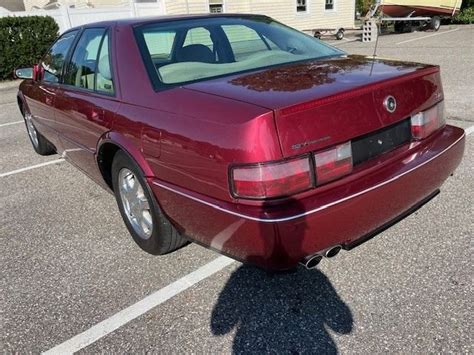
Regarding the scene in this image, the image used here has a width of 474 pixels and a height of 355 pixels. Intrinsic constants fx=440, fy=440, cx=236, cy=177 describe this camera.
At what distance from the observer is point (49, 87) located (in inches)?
169

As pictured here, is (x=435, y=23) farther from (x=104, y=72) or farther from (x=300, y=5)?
(x=104, y=72)

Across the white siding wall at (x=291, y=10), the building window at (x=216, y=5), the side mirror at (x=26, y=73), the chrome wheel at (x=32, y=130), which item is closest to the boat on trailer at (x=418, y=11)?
the white siding wall at (x=291, y=10)

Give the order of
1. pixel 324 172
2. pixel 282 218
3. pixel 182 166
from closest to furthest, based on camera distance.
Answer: pixel 282 218, pixel 324 172, pixel 182 166

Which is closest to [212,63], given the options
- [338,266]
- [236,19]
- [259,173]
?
[236,19]

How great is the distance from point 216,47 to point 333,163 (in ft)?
5.35

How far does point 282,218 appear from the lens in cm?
205

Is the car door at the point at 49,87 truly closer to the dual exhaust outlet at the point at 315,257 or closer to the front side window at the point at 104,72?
the front side window at the point at 104,72

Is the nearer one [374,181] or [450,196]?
[374,181]

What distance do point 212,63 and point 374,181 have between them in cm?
143

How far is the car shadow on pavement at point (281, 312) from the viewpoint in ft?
7.46

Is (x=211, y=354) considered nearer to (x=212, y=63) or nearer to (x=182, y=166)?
(x=182, y=166)

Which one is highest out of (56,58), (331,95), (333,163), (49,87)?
(56,58)

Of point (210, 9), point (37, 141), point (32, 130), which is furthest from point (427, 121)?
point (210, 9)

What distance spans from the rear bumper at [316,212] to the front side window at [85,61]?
53.4 inches
